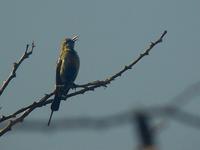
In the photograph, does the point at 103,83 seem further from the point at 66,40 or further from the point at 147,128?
the point at 66,40

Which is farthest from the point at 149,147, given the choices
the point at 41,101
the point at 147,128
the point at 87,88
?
the point at 87,88

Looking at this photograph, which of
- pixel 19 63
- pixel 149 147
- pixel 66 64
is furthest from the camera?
pixel 66 64

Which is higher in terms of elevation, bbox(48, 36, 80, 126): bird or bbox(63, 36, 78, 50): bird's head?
bbox(63, 36, 78, 50): bird's head

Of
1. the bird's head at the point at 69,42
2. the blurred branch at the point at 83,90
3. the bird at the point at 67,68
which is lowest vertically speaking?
the blurred branch at the point at 83,90

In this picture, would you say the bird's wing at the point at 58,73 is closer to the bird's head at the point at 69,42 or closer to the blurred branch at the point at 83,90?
the bird's head at the point at 69,42

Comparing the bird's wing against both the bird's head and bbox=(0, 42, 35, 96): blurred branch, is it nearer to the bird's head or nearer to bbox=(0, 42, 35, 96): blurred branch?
the bird's head

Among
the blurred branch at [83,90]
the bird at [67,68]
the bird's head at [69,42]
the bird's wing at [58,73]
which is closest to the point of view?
the blurred branch at [83,90]

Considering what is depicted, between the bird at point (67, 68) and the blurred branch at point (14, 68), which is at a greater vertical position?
the bird at point (67, 68)

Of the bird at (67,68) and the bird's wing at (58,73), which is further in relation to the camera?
the bird's wing at (58,73)

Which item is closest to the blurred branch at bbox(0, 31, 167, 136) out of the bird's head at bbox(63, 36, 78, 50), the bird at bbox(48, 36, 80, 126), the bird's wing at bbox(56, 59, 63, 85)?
the bird at bbox(48, 36, 80, 126)

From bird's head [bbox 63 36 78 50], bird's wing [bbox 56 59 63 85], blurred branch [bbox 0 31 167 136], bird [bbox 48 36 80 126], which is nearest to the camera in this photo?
blurred branch [bbox 0 31 167 136]

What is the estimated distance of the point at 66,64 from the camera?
9039 mm

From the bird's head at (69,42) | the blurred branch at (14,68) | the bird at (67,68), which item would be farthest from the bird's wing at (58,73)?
the blurred branch at (14,68)

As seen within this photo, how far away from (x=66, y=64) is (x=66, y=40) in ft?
4.60
